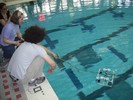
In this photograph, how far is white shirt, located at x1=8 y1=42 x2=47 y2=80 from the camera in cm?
317

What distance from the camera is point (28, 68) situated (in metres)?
3.32

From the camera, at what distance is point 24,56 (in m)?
3.19

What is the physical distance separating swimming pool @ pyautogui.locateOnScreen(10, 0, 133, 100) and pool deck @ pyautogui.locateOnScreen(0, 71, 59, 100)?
1.69 ft

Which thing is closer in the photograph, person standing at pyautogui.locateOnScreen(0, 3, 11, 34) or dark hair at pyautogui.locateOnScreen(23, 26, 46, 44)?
dark hair at pyautogui.locateOnScreen(23, 26, 46, 44)

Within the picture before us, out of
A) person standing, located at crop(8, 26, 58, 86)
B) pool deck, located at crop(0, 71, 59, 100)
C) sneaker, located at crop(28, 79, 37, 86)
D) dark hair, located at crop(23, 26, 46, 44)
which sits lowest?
pool deck, located at crop(0, 71, 59, 100)

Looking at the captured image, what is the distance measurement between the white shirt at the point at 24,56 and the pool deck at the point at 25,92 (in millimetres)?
394

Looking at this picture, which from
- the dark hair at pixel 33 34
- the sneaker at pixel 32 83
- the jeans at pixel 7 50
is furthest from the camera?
the jeans at pixel 7 50

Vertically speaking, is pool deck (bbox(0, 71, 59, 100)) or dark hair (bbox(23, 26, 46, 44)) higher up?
dark hair (bbox(23, 26, 46, 44))

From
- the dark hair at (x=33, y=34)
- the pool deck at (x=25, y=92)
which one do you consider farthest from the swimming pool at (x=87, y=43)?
the dark hair at (x=33, y=34)

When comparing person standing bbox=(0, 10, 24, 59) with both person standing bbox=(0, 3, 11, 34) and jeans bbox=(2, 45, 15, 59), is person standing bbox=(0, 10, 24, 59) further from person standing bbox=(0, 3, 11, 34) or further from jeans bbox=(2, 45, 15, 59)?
person standing bbox=(0, 3, 11, 34)

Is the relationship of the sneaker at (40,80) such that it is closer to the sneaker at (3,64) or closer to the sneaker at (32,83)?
the sneaker at (32,83)

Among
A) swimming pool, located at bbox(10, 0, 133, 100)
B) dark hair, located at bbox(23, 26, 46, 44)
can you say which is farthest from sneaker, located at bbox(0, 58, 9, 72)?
dark hair, located at bbox(23, 26, 46, 44)

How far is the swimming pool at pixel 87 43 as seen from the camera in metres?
4.15

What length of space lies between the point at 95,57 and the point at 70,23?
102 inches
